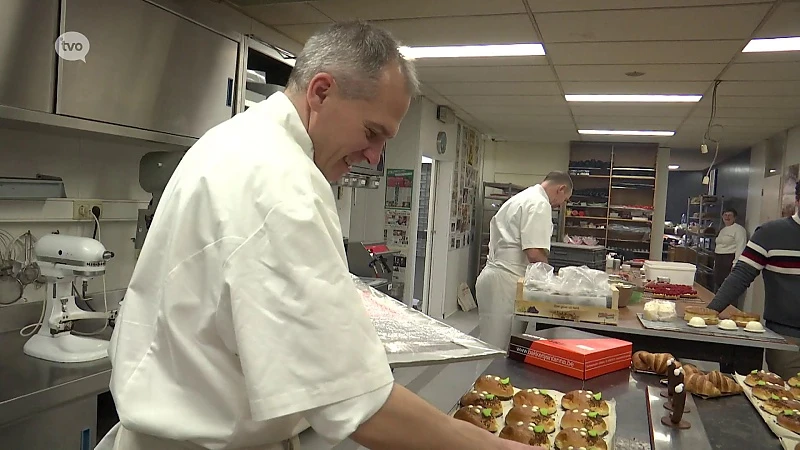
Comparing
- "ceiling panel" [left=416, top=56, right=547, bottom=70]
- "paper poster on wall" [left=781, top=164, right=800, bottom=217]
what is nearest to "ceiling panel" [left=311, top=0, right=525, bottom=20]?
"ceiling panel" [left=416, top=56, right=547, bottom=70]

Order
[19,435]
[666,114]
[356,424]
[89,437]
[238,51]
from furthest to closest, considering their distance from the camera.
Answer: [666,114], [238,51], [89,437], [19,435], [356,424]

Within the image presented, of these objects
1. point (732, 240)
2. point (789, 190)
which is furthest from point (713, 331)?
point (732, 240)

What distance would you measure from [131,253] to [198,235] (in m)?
2.30

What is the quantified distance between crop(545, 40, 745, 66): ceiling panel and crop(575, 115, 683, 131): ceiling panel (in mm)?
2495

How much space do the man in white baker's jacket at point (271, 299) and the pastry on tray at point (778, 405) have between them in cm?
117

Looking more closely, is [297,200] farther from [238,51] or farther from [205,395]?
[238,51]

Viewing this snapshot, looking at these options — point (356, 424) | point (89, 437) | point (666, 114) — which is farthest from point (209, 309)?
point (666, 114)

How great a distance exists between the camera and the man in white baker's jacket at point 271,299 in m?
0.73

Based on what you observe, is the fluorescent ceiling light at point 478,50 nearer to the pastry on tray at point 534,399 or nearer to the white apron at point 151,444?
the pastry on tray at point 534,399

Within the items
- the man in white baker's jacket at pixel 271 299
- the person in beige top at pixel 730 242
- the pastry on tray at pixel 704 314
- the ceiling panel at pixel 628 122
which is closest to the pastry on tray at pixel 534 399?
the man in white baker's jacket at pixel 271 299

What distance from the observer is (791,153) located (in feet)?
20.9

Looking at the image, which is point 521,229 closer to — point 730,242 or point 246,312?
point 246,312

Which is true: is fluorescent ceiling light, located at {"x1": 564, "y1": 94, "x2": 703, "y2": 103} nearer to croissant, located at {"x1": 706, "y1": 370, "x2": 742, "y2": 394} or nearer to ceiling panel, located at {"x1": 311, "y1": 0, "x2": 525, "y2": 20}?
ceiling panel, located at {"x1": 311, "y1": 0, "x2": 525, "y2": 20}

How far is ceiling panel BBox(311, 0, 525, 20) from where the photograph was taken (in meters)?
3.12
